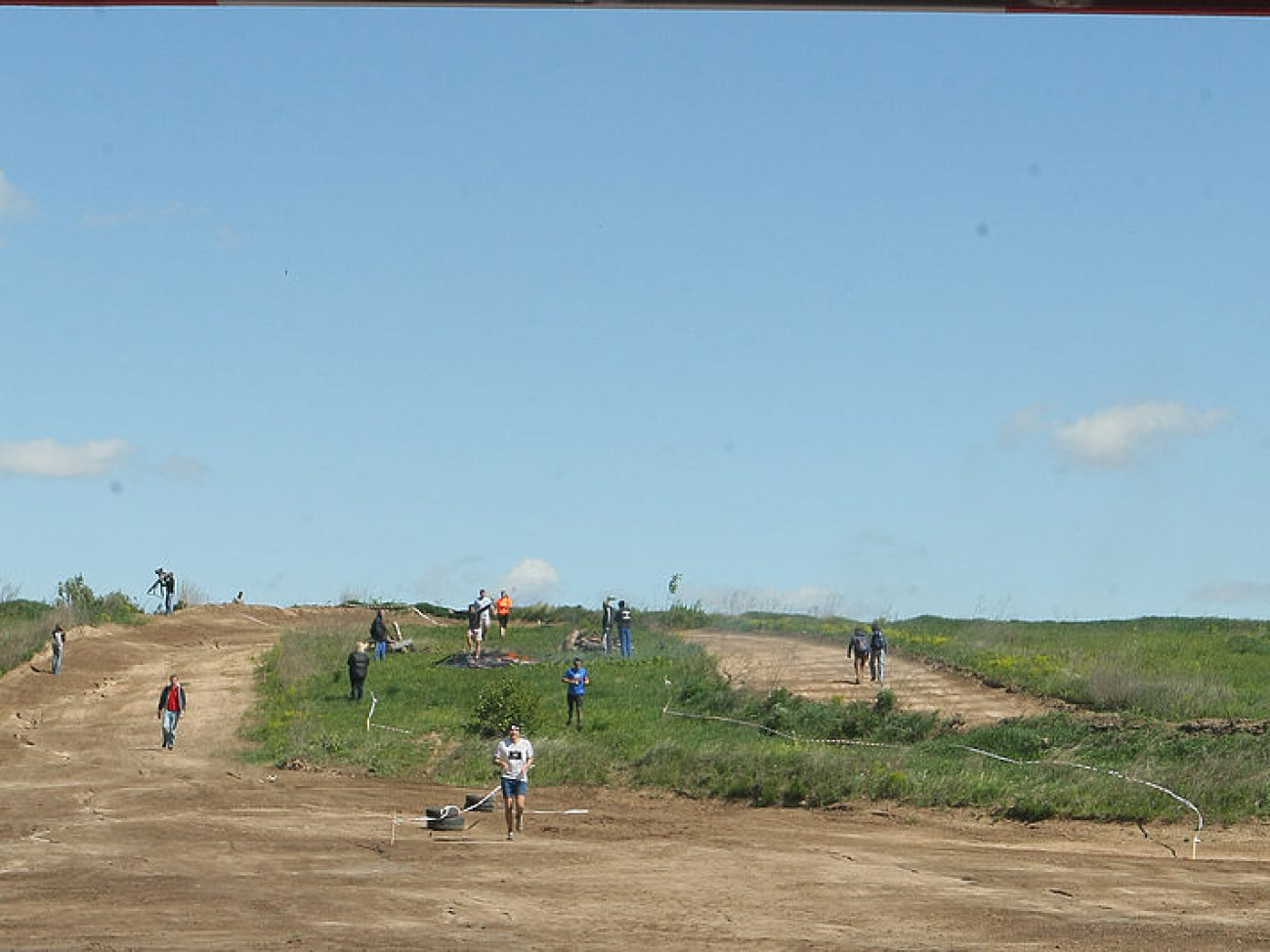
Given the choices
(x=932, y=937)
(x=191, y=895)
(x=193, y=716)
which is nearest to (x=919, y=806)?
(x=932, y=937)

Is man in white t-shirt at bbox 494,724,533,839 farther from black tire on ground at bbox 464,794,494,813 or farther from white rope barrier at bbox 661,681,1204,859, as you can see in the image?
white rope barrier at bbox 661,681,1204,859

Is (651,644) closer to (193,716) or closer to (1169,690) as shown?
(193,716)

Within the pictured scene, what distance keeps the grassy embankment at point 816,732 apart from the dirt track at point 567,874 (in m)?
0.97

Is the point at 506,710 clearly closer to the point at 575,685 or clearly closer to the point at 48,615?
the point at 575,685

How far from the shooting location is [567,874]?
2406 cm

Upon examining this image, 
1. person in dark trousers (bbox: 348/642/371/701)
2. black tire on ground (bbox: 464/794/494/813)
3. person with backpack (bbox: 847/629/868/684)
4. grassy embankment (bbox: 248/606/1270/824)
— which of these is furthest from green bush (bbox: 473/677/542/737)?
person with backpack (bbox: 847/629/868/684)

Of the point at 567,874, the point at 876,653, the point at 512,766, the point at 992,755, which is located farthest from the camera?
the point at 876,653

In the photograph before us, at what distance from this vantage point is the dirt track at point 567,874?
1956 centimetres

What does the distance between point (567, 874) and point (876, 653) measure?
22.5m

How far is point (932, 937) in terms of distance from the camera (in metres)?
19.4

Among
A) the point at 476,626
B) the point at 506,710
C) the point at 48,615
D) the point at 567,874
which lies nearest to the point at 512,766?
the point at 567,874

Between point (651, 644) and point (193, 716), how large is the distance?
16918 millimetres

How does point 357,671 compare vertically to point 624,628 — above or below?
below

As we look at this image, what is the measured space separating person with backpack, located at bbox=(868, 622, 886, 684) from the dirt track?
12.8 meters
